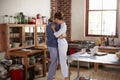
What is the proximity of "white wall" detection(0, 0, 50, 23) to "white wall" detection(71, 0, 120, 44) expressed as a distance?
1.00m

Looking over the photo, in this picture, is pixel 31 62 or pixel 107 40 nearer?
pixel 31 62

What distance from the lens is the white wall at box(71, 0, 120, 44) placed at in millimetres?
6719

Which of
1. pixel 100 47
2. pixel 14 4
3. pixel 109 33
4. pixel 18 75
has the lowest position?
pixel 18 75

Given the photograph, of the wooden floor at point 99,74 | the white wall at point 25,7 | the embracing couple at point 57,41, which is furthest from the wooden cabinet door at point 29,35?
the wooden floor at point 99,74

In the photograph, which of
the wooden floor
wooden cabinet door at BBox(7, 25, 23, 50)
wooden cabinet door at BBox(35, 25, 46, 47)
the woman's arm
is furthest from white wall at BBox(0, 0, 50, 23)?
the wooden floor

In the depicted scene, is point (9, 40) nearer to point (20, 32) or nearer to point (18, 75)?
point (20, 32)

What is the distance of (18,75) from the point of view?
4.34m

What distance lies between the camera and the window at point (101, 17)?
257 inches

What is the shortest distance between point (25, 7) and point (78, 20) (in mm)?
2139

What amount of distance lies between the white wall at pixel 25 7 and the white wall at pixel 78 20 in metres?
1.00

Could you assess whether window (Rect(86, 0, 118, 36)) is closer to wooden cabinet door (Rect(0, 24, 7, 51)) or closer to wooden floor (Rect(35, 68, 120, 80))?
wooden floor (Rect(35, 68, 120, 80))

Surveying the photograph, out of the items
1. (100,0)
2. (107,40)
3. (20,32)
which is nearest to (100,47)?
(107,40)

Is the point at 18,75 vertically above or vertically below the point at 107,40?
below

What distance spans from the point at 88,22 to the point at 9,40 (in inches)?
124
